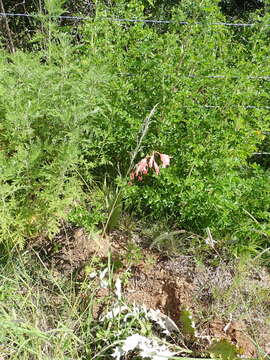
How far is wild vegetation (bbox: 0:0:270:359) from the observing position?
2318mm

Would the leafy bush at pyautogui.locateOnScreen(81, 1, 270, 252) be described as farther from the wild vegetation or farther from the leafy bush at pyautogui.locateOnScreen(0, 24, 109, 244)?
the leafy bush at pyautogui.locateOnScreen(0, 24, 109, 244)

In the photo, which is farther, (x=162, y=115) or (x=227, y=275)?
(x=162, y=115)

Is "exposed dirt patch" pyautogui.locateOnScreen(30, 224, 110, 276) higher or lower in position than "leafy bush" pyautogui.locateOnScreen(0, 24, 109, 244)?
lower

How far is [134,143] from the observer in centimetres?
278

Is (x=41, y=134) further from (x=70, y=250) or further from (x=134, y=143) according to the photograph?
(x=70, y=250)

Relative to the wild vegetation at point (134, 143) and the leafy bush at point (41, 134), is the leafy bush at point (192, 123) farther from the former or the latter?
the leafy bush at point (41, 134)

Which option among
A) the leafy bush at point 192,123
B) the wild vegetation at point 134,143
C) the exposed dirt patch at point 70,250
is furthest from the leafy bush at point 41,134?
the leafy bush at point 192,123

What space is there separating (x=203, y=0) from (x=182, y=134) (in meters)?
0.94

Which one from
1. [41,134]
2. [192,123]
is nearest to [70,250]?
[41,134]

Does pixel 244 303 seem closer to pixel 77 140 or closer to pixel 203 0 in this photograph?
pixel 77 140

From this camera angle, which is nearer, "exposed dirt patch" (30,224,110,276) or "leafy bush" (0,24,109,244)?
"leafy bush" (0,24,109,244)

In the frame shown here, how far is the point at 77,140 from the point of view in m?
2.36

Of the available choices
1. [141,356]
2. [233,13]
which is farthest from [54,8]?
[233,13]

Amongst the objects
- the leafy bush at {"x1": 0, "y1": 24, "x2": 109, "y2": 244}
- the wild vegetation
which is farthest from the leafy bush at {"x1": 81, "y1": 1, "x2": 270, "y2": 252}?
the leafy bush at {"x1": 0, "y1": 24, "x2": 109, "y2": 244}
